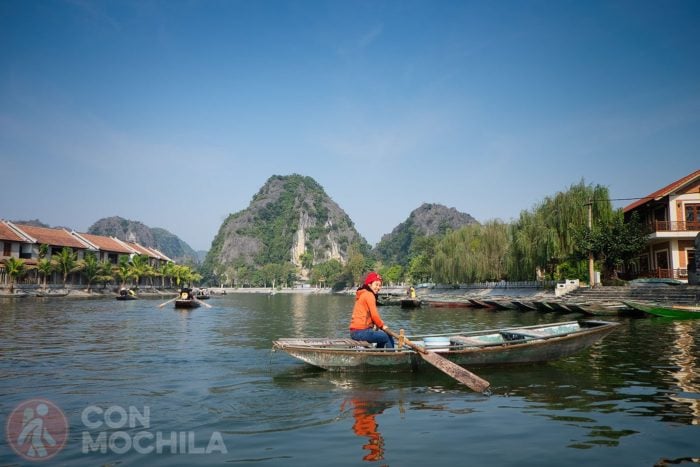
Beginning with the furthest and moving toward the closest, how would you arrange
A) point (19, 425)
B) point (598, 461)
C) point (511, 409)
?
point (511, 409)
point (19, 425)
point (598, 461)

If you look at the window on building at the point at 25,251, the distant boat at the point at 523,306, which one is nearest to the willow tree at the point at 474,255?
the distant boat at the point at 523,306

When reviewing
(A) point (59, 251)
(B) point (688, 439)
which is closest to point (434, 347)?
(B) point (688, 439)

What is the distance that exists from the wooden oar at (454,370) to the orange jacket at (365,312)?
2.39 feet

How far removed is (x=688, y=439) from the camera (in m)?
5.77

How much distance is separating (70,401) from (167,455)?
3459 mm

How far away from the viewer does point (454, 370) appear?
27.9 ft

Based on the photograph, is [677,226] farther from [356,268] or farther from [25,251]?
[356,268]

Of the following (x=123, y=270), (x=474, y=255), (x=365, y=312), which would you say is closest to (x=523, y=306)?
(x=474, y=255)

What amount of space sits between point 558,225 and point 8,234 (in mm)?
59055

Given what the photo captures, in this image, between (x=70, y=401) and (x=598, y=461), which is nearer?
(x=598, y=461)

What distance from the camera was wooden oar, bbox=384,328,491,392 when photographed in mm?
8188

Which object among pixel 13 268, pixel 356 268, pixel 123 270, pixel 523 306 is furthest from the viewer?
pixel 356 268

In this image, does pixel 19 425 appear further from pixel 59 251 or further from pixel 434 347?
pixel 59 251

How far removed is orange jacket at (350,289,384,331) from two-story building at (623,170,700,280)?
32057mm
